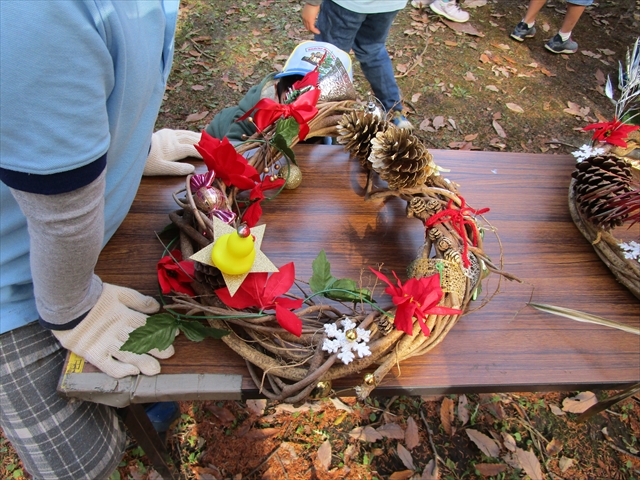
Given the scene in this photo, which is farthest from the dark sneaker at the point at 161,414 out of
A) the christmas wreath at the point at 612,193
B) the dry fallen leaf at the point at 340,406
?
the christmas wreath at the point at 612,193

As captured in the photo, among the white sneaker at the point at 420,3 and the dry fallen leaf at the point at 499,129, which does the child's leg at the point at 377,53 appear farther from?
the white sneaker at the point at 420,3

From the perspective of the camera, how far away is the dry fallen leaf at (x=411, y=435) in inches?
63.9

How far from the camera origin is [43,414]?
0.87 metres

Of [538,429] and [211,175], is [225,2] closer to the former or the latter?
[211,175]

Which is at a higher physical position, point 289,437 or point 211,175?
point 211,175

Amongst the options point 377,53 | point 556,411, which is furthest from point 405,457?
point 377,53

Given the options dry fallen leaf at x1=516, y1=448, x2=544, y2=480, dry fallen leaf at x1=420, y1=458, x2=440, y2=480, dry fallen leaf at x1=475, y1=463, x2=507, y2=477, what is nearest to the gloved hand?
dry fallen leaf at x1=420, y1=458, x2=440, y2=480

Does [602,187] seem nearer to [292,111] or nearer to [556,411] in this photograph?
Answer: [292,111]

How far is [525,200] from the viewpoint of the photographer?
1.19 meters

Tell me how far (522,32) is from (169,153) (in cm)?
355

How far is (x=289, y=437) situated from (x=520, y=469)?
879mm

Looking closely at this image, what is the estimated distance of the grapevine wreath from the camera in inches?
30.1

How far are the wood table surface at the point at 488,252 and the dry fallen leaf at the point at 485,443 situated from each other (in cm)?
87

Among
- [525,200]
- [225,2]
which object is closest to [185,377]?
[525,200]
